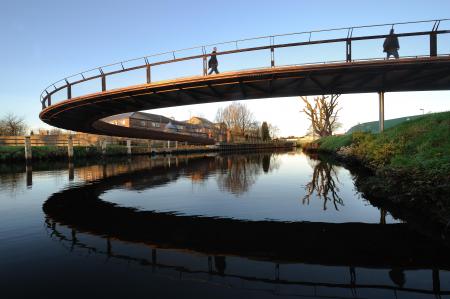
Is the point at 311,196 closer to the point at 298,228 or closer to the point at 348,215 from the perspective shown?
the point at 348,215

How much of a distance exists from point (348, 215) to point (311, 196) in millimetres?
2605

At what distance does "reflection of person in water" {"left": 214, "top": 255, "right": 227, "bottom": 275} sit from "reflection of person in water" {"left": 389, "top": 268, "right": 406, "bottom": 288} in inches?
98.7

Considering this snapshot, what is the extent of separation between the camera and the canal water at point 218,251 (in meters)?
3.92

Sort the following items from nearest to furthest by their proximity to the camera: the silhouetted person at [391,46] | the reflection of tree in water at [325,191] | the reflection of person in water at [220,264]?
the reflection of person in water at [220,264] < the reflection of tree in water at [325,191] < the silhouetted person at [391,46]

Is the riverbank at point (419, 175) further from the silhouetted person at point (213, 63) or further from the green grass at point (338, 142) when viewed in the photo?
the green grass at point (338, 142)

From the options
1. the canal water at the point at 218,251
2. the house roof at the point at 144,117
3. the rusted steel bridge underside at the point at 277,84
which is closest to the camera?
the canal water at the point at 218,251

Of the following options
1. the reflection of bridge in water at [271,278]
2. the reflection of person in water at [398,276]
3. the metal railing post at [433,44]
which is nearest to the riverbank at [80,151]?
the reflection of bridge in water at [271,278]

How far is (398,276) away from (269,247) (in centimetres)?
213

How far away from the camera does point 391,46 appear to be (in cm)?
1266

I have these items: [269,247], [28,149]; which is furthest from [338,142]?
[28,149]

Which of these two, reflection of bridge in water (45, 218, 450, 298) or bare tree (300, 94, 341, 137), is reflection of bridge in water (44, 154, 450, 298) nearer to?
reflection of bridge in water (45, 218, 450, 298)

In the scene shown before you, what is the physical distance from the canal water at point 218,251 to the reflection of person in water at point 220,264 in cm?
2

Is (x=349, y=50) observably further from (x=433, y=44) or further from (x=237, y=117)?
(x=237, y=117)

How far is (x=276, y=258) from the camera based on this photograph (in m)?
4.88
